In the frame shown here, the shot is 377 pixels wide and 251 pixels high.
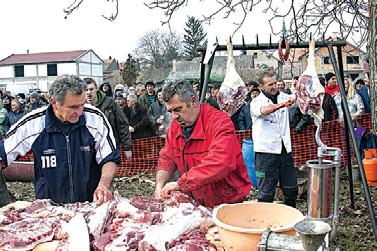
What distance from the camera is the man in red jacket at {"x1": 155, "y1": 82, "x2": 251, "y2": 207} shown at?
330 centimetres

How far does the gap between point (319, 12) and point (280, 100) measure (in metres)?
1.64

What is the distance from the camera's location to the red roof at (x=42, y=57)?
73.0 meters

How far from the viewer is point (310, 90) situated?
505 centimetres

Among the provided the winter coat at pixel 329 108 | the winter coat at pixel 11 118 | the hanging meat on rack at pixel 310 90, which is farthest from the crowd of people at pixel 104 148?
the winter coat at pixel 11 118

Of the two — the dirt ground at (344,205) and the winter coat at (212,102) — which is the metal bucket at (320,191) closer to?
the dirt ground at (344,205)

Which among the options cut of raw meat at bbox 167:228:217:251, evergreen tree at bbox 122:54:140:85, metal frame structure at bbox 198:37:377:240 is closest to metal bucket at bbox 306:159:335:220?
cut of raw meat at bbox 167:228:217:251

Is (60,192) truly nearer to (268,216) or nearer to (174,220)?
(174,220)

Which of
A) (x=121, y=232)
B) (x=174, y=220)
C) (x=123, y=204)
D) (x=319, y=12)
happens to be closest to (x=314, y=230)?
(x=174, y=220)

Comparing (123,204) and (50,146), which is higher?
(50,146)

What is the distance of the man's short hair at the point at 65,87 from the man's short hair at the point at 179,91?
2.32ft

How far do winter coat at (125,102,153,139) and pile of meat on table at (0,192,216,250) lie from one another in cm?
684

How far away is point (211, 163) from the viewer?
3291mm

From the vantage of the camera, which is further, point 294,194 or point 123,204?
point 294,194

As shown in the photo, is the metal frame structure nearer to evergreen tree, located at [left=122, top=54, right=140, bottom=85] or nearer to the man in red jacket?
the man in red jacket
